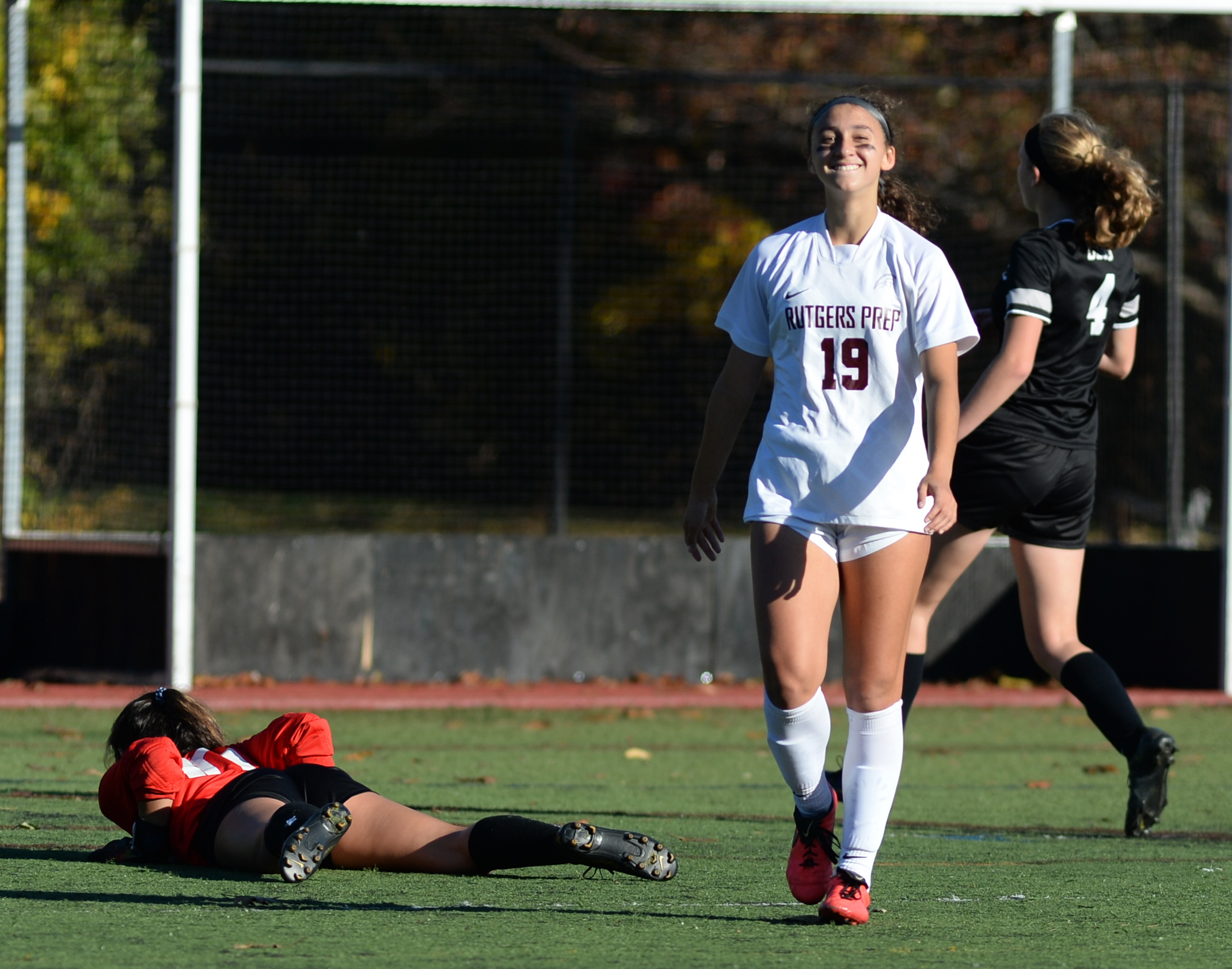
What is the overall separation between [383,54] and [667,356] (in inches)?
229

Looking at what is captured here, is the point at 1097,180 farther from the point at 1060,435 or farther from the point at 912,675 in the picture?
the point at 912,675

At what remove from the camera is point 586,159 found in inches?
609

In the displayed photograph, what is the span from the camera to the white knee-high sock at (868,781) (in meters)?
3.77

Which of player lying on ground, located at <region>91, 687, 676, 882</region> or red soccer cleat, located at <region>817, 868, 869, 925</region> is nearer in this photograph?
red soccer cleat, located at <region>817, 868, 869, 925</region>

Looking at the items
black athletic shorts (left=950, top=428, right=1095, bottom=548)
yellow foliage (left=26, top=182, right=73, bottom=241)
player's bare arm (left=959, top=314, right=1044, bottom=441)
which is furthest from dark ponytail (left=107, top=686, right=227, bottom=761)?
yellow foliage (left=26, top=182, right=73, bottom=241)

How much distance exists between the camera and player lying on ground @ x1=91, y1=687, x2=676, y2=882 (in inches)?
158

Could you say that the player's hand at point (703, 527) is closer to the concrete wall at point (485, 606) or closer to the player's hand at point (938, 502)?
the player's hand at point (938, 502)

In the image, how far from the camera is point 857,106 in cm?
385

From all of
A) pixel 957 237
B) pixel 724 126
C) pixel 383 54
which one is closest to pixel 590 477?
pixel 957 237

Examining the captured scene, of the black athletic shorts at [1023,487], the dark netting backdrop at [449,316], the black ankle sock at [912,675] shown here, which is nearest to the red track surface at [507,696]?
the dark netting backdrop at [449,316]

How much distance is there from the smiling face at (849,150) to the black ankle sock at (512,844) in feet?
5.47

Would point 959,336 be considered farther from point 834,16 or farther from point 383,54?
point 834,16

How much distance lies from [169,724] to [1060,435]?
2858 mm

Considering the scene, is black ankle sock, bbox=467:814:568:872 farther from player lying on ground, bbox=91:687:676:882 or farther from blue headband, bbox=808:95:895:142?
blue headband, bbox=808:95:895:142
